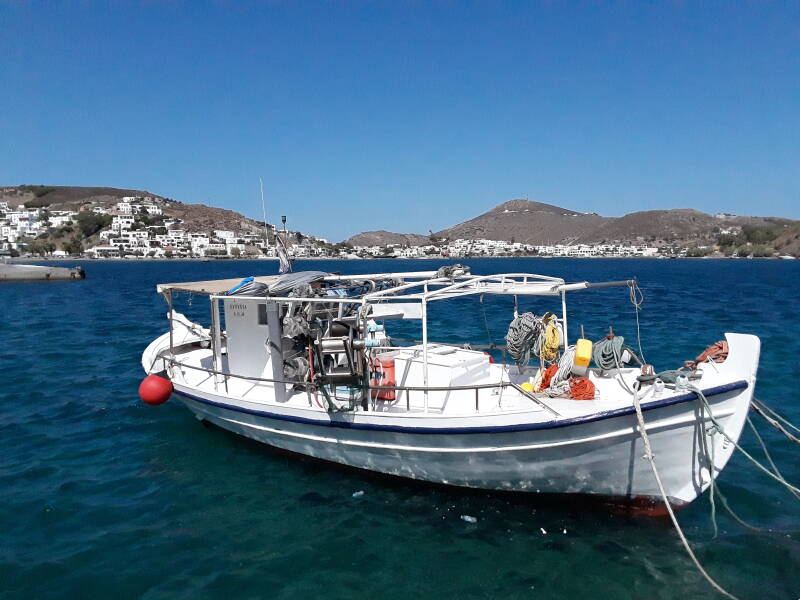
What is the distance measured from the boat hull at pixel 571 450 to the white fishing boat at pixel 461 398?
18mm

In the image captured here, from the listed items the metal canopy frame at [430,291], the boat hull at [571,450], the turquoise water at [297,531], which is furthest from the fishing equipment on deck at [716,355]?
the turquoise water at [297,531]

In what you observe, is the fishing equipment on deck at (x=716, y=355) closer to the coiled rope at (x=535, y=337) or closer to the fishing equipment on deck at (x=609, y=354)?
the fishing equipment on deck at (x=609, y=354)

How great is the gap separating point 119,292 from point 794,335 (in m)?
50.2

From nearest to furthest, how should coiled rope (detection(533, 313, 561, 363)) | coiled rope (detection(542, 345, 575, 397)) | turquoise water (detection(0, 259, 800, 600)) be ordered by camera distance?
turquoise water (detection(0, 259, 800, 600)) < coiled rope (detection(542, 345, 575, 397)) < coiled rope (detection(533, 313, 561, 363))

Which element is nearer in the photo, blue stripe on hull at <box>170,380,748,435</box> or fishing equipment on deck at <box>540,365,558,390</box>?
blue stripe on hull at <box>170,380,748,435</box>

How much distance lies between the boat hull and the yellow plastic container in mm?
1523

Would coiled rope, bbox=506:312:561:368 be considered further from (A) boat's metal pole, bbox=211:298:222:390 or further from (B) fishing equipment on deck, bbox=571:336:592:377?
(A) boat's metal pole, bbox=211:298:222:390

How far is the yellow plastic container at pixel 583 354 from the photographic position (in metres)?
8.27

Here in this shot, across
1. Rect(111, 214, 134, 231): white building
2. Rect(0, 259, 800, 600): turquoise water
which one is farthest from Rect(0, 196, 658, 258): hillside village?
Rect(0, 259, 800, 600): turquoise water

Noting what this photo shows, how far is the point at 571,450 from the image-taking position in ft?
23.7

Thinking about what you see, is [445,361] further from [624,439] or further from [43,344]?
[43,344]

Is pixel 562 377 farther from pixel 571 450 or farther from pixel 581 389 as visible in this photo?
pixel 571 450

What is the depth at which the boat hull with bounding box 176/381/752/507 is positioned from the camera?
6.84 meters

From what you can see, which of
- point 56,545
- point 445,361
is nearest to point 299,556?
point 56,545
